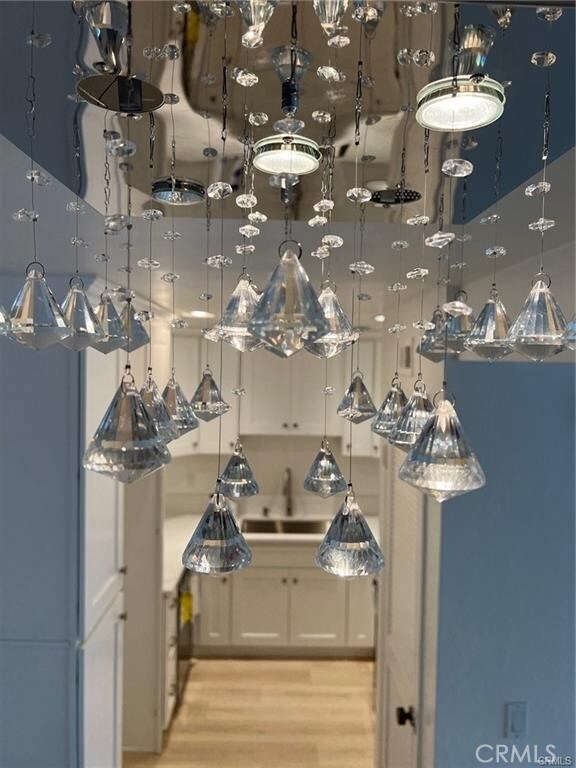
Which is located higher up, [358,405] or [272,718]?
[358,405]

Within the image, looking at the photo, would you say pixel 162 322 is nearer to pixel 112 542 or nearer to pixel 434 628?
pixel 112 542

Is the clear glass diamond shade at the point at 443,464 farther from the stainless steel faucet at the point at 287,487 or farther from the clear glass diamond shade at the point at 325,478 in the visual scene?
the stainless steel faucet at the point at 287,487

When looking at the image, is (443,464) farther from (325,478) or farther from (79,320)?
(79,320)

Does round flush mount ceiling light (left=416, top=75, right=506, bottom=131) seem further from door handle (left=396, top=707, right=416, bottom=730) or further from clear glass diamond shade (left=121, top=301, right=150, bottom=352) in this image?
door handle (left=396, top=707, right=416, bottom=730)

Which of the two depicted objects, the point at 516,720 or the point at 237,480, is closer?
the point at 237,480

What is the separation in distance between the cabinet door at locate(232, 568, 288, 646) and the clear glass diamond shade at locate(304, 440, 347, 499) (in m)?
2.90

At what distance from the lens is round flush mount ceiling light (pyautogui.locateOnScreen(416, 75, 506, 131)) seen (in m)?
0.53

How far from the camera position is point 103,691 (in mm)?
1796

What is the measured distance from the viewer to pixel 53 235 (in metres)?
1.13

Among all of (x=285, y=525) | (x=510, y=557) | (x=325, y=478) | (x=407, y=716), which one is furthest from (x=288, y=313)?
(x=285, y=525)

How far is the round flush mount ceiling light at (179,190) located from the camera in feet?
2.63

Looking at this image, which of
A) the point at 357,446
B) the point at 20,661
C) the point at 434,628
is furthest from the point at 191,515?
the point at 434,628

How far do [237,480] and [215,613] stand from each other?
10.2 ft

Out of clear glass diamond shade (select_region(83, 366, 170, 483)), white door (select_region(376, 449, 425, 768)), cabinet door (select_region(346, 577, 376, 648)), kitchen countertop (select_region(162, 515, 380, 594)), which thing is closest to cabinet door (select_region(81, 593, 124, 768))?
kitchen countertop (select_region(162, 515, 380, 594))
